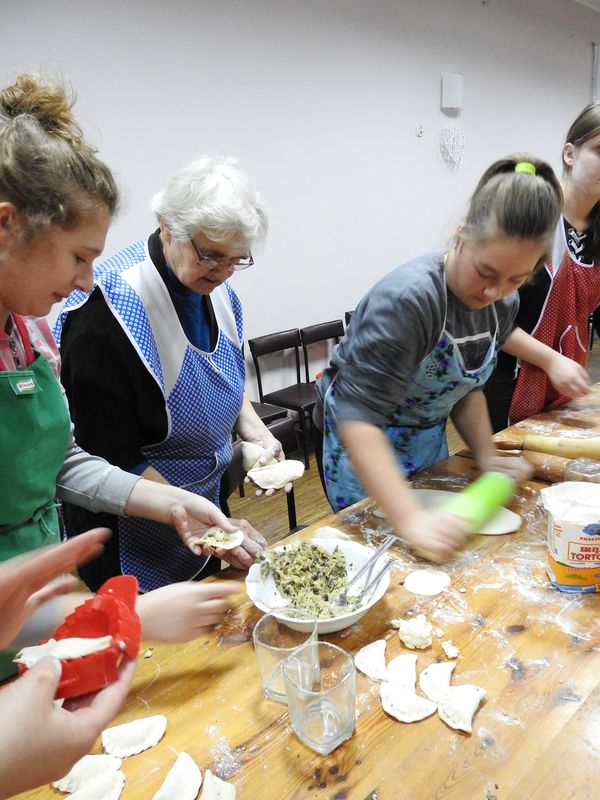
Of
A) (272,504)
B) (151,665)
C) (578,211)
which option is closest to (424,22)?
(578,211)

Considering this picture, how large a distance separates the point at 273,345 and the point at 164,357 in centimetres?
270

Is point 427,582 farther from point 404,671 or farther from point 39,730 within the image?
point 39,730

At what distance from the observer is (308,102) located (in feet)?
13.5

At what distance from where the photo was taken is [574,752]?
834mm

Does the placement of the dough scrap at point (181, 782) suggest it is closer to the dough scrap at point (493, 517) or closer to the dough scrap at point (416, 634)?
the dough scrap at point (416, 634)

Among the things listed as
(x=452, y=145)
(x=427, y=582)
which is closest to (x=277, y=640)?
(x=427, y=582)

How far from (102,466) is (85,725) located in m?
0.78

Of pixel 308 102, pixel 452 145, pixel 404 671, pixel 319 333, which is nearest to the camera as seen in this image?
pixel 404 671

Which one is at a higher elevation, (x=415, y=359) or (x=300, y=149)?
(x=300, y=149)

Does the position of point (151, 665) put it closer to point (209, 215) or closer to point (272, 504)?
point (209, 215)

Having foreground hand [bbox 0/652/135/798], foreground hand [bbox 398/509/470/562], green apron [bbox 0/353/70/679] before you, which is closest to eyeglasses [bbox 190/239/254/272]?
green apron [bbox 0/353/70/679]

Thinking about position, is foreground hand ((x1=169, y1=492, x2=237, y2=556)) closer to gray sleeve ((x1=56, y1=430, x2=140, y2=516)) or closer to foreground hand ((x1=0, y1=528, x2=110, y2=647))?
gray sleeve ((x1=56, y1=430, x2=140, y2=516))

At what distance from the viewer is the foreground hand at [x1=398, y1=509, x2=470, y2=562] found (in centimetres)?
118

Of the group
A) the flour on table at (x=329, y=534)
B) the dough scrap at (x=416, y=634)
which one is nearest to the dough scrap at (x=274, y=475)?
the flour on table at (x=329, y=534)
